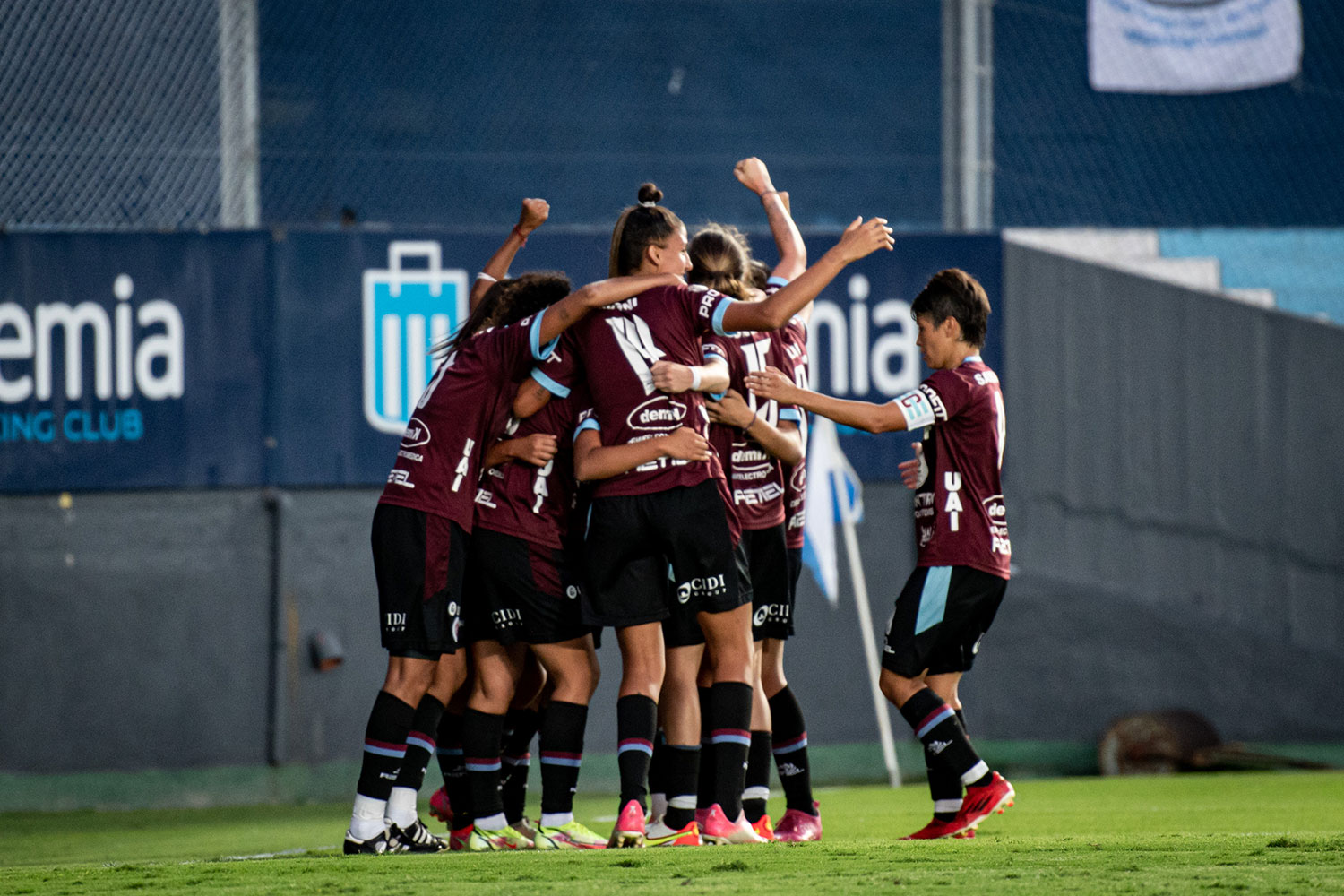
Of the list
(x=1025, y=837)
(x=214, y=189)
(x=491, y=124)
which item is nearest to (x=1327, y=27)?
(x=491, y=124)

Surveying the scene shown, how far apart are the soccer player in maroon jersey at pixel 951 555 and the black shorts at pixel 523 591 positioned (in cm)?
100

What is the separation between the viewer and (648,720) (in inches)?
167

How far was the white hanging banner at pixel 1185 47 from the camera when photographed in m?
9.78

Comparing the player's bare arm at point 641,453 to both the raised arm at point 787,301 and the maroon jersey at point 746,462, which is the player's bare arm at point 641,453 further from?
the maroon jersey at point 746,462

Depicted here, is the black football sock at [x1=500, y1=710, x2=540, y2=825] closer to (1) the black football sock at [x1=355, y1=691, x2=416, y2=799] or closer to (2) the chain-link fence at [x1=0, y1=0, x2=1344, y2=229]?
(1) the black football sock at [x1=355, y1=691, x2=416, y2=799]

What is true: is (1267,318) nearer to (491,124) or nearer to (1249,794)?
(1249,794)

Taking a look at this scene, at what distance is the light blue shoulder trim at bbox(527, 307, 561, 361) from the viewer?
448 cm

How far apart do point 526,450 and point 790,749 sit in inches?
53.9

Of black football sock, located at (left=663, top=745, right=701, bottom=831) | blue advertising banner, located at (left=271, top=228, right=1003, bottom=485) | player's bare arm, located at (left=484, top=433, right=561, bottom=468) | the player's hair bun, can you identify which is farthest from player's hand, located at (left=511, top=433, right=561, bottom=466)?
blue advertising banner, located at (left=271, top=228, right=1003, bottom=485)

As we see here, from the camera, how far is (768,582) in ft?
16.0

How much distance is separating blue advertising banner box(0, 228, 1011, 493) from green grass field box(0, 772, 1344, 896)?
2649mm

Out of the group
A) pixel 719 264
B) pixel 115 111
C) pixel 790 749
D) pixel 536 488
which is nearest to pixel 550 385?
pixel 536 488

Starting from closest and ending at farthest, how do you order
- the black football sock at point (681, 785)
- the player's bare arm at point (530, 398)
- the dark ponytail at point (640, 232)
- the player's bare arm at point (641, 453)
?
the black football sock at point (681, 785), the player's bare arm at point (641, 453), the dark ponytail at point (640, 232), the player's bare arm at point (530, 398)

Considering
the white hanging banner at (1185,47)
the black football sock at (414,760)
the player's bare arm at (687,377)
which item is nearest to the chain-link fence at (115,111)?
the black football sock at (414,760)
